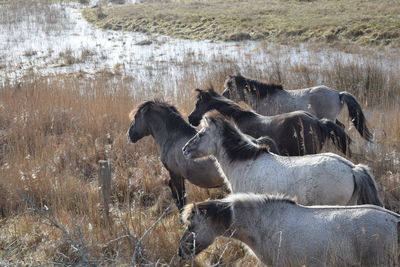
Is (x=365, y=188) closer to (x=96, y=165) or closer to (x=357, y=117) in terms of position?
(x=357, y=117)

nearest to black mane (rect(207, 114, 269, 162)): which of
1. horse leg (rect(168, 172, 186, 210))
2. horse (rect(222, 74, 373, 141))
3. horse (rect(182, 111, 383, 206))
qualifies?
horse (rect(182, 111, 383, 206))

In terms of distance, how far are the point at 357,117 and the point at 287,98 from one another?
4.27 feet

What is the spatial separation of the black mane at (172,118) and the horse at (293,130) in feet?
2.67

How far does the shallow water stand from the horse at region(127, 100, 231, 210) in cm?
518

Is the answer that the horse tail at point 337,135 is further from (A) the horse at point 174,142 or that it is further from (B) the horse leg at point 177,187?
(B) the horse leg at point 177,187

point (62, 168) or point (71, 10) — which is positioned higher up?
point (71, 10)

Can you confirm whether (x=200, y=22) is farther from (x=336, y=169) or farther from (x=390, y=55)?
(x=336, y=169)

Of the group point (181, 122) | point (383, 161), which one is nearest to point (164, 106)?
point (181, 122)

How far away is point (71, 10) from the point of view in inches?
1375

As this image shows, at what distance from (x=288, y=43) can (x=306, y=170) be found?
47.7 ft

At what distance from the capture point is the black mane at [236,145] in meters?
4.88

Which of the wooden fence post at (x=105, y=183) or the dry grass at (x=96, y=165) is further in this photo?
the wooden fence post at (x=105, y=183)

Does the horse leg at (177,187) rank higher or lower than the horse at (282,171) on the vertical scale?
lower

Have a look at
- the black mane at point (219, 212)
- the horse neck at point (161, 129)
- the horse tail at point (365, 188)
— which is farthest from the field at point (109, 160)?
the horse tail at point (365, 188)
